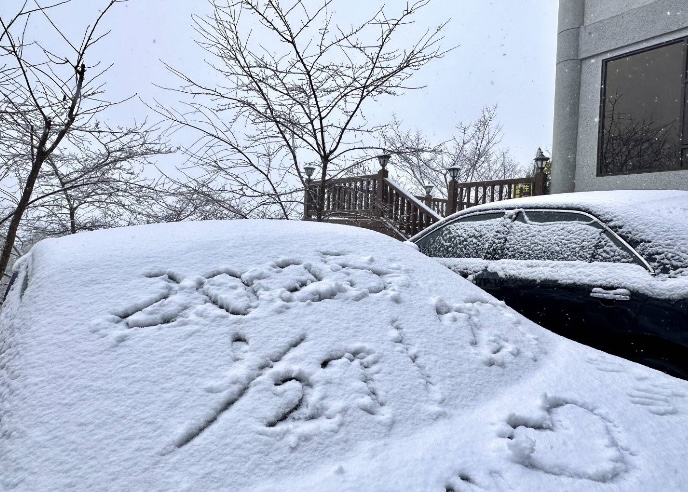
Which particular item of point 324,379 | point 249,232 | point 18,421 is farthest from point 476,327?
point 18,421

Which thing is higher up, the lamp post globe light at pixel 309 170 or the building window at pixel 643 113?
the building window at pixel 643 113

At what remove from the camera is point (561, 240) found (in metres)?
3.11

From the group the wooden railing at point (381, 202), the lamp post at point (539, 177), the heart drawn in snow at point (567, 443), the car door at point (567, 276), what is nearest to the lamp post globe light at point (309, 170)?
the wooden railing at point (381, 202)

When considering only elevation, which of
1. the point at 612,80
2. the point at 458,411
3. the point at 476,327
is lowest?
the point at 458,411

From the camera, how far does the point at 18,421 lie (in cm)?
100

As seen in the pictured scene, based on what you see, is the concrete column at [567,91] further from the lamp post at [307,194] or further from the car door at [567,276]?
the car door at [567,276]

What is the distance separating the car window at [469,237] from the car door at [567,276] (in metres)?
0.11

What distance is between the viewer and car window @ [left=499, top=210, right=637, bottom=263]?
2801 mm

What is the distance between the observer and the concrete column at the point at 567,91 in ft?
30.0

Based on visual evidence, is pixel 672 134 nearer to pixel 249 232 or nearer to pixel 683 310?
pixel 683 310

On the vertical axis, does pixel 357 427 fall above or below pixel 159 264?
below

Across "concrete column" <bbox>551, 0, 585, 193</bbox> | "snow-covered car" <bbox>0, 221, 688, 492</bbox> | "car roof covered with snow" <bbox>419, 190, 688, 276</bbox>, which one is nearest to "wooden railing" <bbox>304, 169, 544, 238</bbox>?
"concrete column" <bbox>551, 0, 585, 193</bbox>

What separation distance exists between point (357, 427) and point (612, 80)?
9.67 m

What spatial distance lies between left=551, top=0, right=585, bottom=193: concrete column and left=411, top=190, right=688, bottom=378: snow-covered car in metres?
6.37
